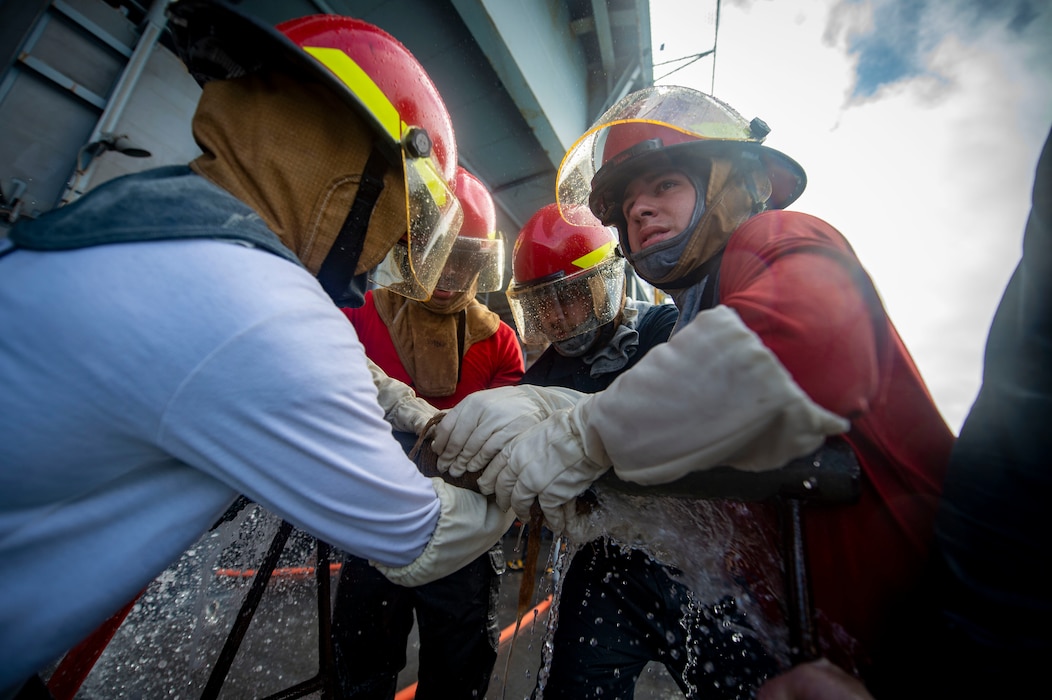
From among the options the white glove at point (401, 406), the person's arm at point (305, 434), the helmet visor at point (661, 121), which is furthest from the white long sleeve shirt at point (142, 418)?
the helmet visor at point (661, 121)

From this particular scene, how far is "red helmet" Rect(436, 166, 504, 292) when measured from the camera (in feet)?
9.01

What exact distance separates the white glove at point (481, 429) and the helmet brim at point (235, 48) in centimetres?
96

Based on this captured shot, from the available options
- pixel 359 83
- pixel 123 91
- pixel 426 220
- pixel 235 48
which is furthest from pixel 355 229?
pixel 123 91

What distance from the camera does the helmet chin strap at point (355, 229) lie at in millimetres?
1317

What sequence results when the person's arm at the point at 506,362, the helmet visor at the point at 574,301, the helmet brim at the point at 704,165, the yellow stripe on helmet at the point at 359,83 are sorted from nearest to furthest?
1. the yellow stripe on helmet at the point at 359,83
2. the helmet brim at the point at 704,165
3. the helmet visor at the point at 574,301
4. the person's arm at the point at 506,362

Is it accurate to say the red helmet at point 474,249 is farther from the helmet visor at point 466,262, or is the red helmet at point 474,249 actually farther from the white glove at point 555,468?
the white glove at point 555,468

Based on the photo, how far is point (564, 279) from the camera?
277 cm

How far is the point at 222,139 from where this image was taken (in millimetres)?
1162

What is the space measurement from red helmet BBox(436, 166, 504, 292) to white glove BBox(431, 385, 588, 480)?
1466mm

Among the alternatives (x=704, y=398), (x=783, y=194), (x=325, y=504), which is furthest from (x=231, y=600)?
(x=783, y=194)

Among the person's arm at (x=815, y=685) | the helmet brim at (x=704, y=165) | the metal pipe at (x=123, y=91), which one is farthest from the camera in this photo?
the metal pipe at (x=123, y=91)

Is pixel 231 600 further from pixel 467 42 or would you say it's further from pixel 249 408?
pixel 467 42

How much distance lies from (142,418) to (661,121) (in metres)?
2.03

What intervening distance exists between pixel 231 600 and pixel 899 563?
3621mm
